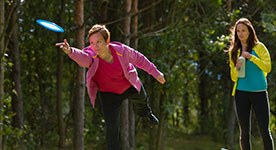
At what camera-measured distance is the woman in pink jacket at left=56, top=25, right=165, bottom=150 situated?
3.62 metres

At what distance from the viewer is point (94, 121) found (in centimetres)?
745

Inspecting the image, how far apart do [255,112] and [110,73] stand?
156 cm

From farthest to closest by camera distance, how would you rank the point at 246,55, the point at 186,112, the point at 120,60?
1. the point at 186,112
2. the point at 246,55
3. the point at 120,60

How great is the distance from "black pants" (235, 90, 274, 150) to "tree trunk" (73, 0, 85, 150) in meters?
2.14

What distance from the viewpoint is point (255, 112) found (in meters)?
4.13

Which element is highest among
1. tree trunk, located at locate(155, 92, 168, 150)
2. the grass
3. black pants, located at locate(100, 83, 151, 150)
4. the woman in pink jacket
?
the woman in pink jacket

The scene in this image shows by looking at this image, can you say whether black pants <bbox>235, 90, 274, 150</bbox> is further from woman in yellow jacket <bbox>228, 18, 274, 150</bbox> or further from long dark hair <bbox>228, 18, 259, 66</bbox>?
long dark hair <bbox>228, 18, 259, 66</bbox>

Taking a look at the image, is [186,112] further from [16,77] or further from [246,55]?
[246,55]

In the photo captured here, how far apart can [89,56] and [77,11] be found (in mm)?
1803

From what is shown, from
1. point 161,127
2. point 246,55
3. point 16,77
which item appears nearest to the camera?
point 246,55

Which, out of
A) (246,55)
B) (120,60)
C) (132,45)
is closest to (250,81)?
(246,55)

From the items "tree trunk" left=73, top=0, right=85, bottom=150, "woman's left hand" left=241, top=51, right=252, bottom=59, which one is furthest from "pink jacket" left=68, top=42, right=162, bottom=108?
"tree trunk" left=73, top=0, right=85, bottom=150

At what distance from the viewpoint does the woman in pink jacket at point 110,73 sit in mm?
3621

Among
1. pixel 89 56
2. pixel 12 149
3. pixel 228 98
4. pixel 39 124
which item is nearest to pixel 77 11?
pixel 89 56
